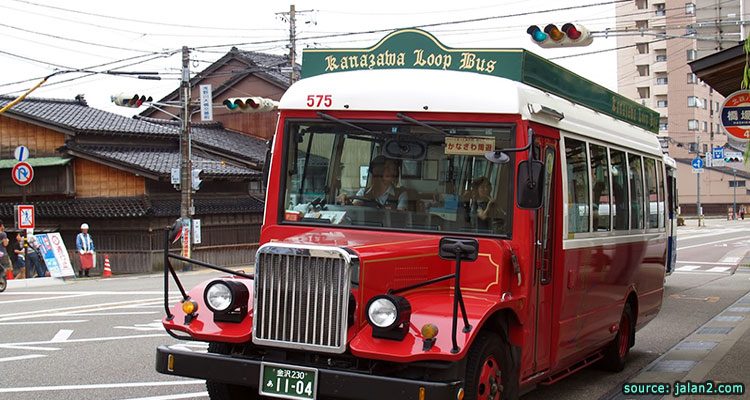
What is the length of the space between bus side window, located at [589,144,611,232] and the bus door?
112 centimetres

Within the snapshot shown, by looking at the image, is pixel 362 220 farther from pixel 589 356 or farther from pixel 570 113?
pixel 589 356

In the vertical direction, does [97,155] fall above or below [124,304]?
above

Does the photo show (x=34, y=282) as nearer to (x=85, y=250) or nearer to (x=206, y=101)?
(x=85, y=250)

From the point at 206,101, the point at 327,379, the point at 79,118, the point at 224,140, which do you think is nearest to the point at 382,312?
the point at 327,379

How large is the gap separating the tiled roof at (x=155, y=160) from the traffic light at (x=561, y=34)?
19.9 meters

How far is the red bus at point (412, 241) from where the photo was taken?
5.55 meters

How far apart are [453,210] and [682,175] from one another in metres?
85.1

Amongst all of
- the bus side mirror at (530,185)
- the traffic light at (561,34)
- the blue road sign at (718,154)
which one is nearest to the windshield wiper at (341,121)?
the bus side mirror at (530,185)

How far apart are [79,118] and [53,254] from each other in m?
11.0

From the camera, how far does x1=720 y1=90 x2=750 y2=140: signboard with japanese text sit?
11945 mm

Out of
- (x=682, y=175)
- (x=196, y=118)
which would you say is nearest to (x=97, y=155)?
(x=196, y=118)

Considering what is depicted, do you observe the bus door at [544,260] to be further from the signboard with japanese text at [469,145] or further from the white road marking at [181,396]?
the white road marking at [181,396]

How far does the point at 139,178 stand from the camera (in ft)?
111

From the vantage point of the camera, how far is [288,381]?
5594 mm
